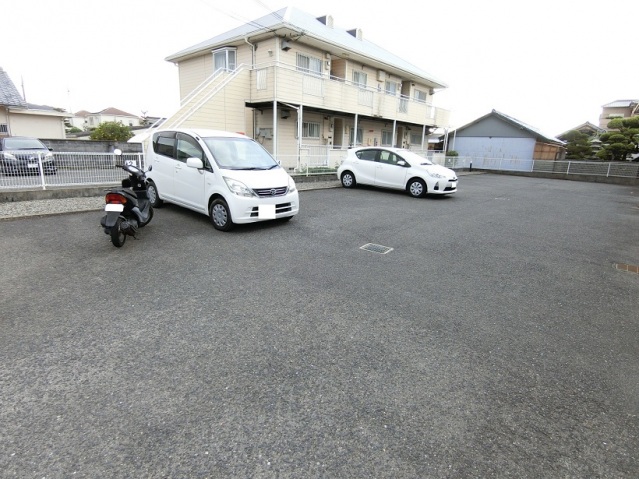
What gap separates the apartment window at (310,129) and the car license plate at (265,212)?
1168 centimetres

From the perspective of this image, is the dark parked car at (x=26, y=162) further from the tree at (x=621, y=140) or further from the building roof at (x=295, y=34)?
the tree at (x=621, y=140)

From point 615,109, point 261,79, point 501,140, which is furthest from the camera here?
point 615,109

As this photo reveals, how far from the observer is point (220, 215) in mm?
6184

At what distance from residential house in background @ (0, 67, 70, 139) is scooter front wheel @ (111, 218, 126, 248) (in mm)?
21241

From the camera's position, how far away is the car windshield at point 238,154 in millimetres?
6373

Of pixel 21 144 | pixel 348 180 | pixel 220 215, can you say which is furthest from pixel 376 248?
pixel 21 144

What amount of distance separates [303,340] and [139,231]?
14.3 feet

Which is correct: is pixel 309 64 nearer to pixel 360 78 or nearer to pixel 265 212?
pixel 360 78

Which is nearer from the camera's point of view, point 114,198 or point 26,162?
point 114,198

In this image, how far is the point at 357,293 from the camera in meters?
3.84

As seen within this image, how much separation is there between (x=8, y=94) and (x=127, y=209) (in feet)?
72.5

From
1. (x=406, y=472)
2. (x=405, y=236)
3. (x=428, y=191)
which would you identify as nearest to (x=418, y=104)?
(x=428, y=191)

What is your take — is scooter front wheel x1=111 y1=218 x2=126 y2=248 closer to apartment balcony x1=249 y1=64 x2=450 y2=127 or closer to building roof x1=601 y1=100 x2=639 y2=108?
apartment balcony x1=249 y1=64 x2=450 y2=127

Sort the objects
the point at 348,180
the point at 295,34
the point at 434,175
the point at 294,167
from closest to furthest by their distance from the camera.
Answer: the point at 434,175 < the point at 348,180 < the point at 294,167 < the point at 295,34
